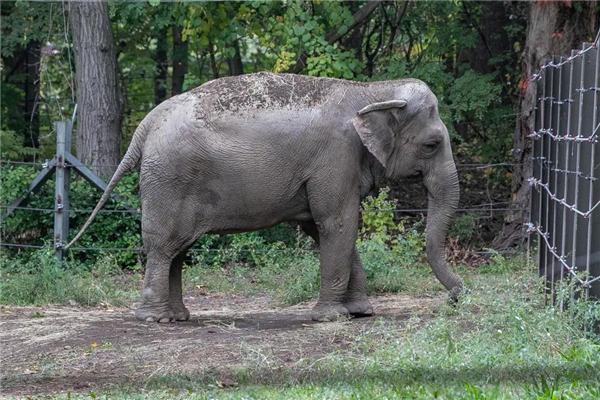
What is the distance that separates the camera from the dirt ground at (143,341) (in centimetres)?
646

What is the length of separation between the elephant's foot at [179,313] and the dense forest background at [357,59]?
15.0 ft

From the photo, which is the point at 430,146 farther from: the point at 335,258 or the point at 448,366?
the point at 448,366

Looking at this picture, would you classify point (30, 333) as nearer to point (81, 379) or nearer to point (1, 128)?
point (81, 379)

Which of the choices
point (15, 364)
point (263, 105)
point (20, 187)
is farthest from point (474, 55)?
point (15, 364)

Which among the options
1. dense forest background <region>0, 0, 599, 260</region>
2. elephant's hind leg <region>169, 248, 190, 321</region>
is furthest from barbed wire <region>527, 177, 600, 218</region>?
dense forest background <region>0, 0, 599, 260</region>

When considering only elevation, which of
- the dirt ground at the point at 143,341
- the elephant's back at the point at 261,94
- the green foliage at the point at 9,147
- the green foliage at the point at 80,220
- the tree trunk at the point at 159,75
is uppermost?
the tree trunk at the point at 159,75

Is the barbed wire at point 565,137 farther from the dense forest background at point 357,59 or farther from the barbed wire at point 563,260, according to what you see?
the dense forest background at point 357,59

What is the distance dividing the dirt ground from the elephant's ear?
1.53 meters

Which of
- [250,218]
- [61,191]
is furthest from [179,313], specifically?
[61,191]

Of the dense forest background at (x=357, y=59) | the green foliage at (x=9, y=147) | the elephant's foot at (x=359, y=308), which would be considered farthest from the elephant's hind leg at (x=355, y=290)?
the green foliage at (x=9, y=147)

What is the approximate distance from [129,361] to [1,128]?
12.8 metres

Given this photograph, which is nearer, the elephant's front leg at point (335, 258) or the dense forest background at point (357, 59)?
the elephant's front leg at point (335, 258)

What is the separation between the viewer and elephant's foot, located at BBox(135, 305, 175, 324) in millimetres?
8727

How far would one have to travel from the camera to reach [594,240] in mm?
6672
